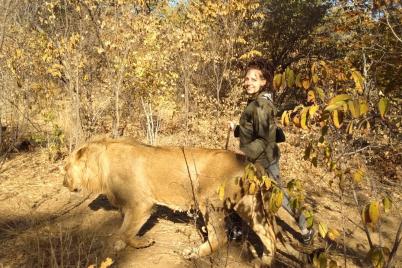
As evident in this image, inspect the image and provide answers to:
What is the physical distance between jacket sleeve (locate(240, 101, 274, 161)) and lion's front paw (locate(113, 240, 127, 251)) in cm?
177

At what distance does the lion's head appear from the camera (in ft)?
15.9

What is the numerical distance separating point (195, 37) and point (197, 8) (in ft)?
2.68

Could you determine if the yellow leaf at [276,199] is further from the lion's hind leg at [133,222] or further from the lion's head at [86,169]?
the lion's head at [86,169]

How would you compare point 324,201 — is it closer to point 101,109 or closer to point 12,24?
point 101,109

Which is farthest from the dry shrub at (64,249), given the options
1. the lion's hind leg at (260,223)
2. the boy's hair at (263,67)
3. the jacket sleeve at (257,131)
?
the boy's hair at (263,67)

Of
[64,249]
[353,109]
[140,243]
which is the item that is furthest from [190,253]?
[353,109]

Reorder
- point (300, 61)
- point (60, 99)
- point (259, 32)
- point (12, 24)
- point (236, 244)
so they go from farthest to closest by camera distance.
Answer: point (300, 61), point (259, 32), point (60, 99), point (12, 24), point (236, 244)

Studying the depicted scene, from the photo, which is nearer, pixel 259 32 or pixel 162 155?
pixel 162 155

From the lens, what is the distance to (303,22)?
1479 cm

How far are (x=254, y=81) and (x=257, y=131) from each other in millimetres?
530

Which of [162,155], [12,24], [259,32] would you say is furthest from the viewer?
[259,32]

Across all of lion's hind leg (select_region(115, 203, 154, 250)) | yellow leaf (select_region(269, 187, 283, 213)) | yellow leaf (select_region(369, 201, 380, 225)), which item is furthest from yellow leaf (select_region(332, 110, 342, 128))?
lion's hind leg (select_region(115, 203, 154, 250))

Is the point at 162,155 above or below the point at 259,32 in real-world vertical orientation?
below

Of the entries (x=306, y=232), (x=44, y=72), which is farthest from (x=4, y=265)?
(x=44, y=72)
